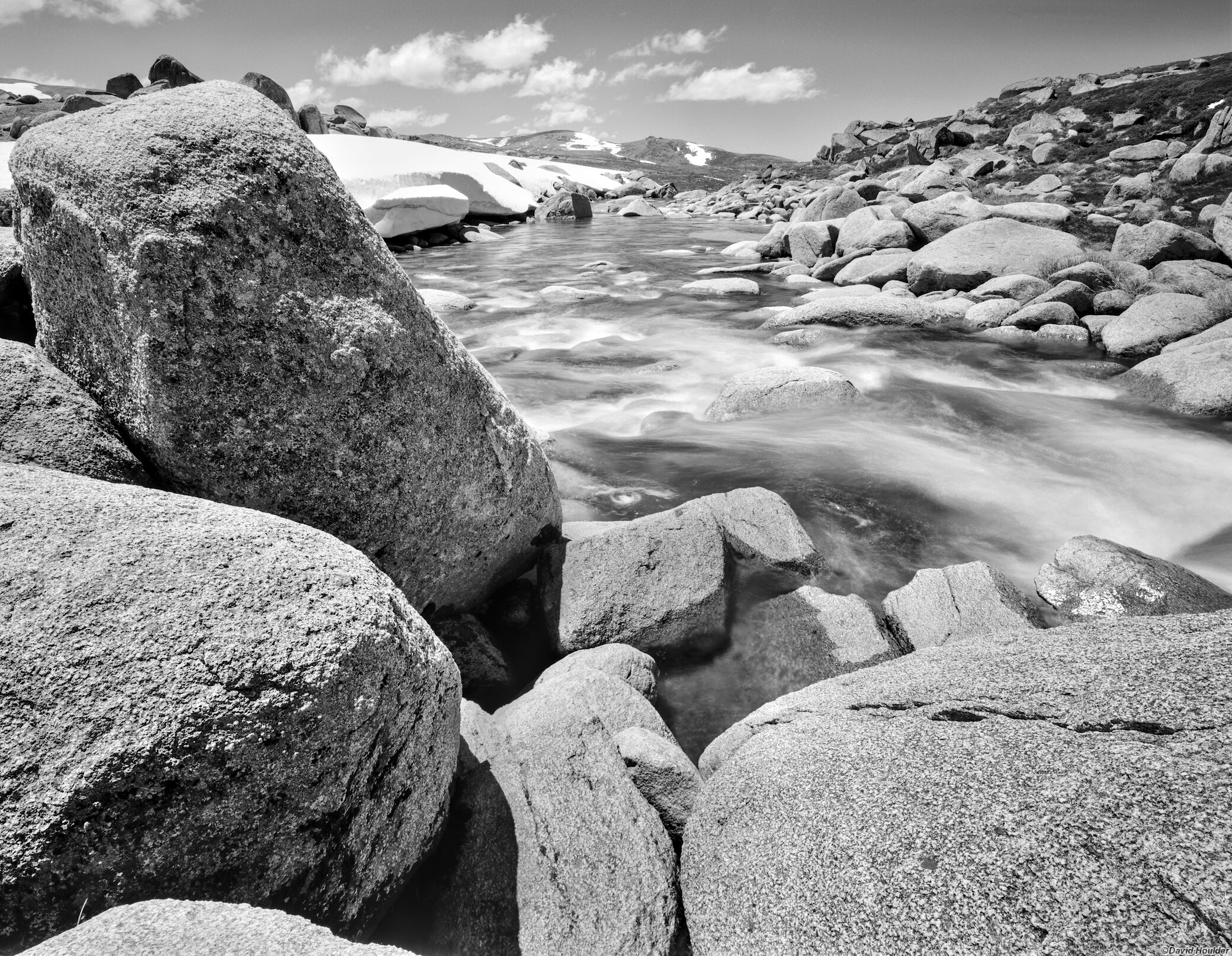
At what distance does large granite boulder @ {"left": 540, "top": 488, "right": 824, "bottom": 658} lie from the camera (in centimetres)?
315

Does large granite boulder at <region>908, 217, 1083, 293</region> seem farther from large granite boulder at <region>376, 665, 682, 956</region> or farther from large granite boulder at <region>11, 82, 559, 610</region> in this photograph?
large granite boulder at <region>376, 665, 682, 956</region>

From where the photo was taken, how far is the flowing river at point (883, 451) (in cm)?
449

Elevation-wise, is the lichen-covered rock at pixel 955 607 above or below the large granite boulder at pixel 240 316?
below

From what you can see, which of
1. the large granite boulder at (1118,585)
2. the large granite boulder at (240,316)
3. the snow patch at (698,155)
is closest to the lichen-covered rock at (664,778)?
the large granite boulder at (240,316)

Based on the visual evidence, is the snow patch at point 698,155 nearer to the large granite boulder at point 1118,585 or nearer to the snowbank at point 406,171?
the snowbank at point 406,171

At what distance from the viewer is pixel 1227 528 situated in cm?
469

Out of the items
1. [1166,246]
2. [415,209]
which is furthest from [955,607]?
[415,209]

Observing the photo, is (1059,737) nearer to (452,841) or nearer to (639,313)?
(452,841)

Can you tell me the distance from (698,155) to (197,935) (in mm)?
164345

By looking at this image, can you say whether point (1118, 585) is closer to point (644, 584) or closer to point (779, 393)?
point (644, 584)

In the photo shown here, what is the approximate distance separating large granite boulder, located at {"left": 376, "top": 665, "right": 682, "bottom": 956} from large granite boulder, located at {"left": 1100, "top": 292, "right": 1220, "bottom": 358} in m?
8.82

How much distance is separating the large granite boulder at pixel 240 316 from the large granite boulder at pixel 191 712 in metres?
0.47

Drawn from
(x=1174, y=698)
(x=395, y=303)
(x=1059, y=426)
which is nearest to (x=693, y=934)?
(x=1174, y=698)

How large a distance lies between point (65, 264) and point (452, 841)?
7.37 ft
